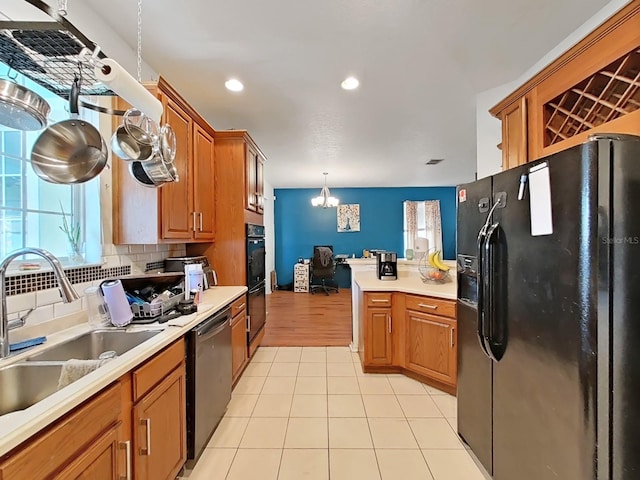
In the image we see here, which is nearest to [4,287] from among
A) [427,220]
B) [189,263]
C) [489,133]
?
[189,263]

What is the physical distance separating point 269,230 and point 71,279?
5988 millimetres

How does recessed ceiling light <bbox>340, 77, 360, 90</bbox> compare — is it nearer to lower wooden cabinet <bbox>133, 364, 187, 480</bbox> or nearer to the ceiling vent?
lower wooden cabinet <bbox>133, 364, 187, 480</bbox>

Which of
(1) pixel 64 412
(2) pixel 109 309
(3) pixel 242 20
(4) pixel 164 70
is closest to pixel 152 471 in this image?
(1) pixel 64 412

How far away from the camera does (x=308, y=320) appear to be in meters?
4.94

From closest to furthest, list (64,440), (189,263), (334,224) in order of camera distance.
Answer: (64,440), (189,263), (334,224)

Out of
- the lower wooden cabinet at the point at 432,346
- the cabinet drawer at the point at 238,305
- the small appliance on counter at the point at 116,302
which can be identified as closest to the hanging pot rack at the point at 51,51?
the small appliance on counter at the point at 116,302

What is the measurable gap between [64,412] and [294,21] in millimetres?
2147

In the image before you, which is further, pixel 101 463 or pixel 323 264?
pixel 323 264

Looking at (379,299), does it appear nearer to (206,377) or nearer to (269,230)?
(206,377)

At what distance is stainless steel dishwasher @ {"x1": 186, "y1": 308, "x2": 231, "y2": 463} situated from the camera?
5.54ft

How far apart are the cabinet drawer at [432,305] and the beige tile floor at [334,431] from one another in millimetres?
683

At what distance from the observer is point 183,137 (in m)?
2.30

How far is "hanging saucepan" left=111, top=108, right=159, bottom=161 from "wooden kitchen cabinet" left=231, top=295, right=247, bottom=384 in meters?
1.31

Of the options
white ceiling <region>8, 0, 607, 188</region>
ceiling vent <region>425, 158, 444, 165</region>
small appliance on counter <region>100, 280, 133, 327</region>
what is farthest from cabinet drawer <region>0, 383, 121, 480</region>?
ceiling vent <region>425, 158, 444, 165</region>
